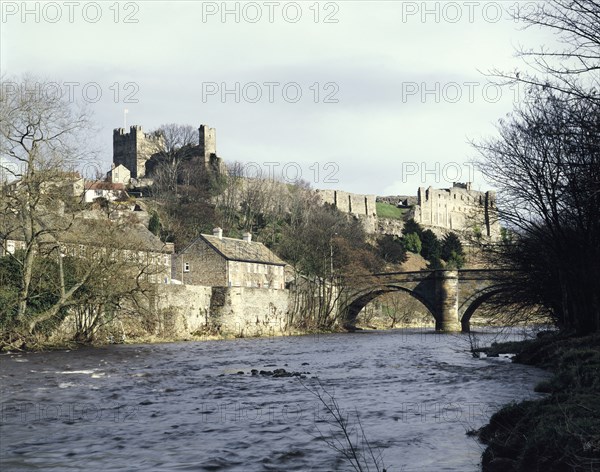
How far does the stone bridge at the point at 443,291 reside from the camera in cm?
6694

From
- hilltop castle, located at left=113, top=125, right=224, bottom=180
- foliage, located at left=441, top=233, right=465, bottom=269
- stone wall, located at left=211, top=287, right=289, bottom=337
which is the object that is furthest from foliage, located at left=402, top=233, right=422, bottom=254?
stone wall, located at left=211, top=287, right=289, bottom=337

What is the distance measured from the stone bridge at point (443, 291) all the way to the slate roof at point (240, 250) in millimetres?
7741

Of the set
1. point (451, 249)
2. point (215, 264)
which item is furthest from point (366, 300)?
point (451, 249)

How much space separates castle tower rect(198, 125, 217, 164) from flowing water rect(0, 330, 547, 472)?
224ft

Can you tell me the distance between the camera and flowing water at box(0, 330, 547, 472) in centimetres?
1135

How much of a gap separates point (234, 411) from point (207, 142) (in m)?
82.1

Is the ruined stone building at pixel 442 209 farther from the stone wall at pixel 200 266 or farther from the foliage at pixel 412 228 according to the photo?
the stone wall at pixel 200 266

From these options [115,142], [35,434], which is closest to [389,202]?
[115,142]

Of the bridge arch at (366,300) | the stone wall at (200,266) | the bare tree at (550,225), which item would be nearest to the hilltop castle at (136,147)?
the bridge arch at (366,300)

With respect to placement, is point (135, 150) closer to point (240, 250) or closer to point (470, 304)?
point (240, 250)

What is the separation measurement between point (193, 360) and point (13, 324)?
8.59m

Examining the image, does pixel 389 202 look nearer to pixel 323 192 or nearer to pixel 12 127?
pixel 323 192

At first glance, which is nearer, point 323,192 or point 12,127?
point 12,127

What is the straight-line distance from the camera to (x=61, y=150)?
108 feet
